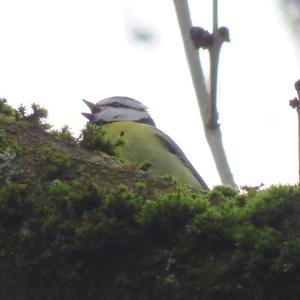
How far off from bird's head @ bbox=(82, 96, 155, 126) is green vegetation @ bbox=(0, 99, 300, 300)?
4796mm

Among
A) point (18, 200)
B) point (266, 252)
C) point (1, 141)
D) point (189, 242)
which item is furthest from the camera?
point (1, 141)

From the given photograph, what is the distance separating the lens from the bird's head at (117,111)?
6.99 metres

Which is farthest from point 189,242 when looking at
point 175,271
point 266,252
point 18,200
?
point 18,200

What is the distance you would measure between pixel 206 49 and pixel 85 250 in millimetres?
890

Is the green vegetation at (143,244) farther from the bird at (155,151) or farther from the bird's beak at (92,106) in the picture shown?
the bird's beak at (92,106)

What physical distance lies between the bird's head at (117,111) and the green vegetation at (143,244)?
4796mm

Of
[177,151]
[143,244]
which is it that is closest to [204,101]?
[143,244]

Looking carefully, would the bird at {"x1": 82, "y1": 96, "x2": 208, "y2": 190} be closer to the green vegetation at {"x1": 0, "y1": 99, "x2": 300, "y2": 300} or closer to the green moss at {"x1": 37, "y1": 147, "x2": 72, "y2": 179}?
the green moss at {"x1": 37, "y1": 147, "x2": 72, "y2": 179}

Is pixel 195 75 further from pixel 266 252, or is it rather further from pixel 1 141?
pixel 266 252

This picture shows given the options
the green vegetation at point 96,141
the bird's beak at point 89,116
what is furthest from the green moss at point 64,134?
the bird's beak at point 89,116

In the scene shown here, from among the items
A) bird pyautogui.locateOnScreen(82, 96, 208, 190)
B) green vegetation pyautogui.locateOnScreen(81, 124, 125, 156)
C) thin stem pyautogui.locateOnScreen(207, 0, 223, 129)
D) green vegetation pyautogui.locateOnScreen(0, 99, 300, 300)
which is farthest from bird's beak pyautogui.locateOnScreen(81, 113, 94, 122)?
green vegetation pyautogui.locateOnScreen(0, 99, 300, 300)

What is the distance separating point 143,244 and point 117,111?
549 centimetres

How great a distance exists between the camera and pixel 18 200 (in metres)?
1.96

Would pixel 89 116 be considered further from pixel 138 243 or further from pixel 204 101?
pixel 138 243
